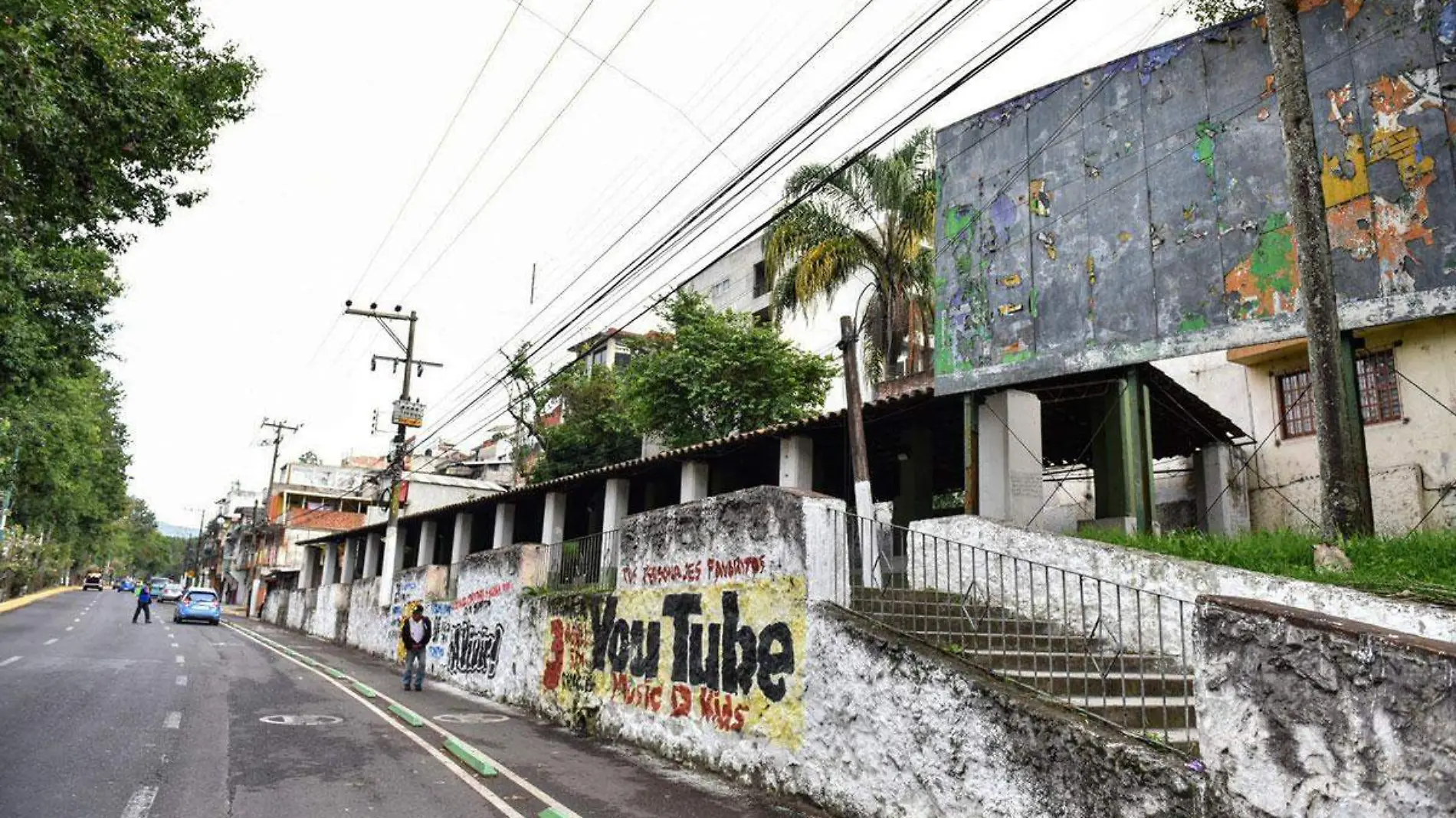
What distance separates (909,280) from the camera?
796 inches

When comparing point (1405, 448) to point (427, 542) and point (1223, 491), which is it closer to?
point (1223, 491)

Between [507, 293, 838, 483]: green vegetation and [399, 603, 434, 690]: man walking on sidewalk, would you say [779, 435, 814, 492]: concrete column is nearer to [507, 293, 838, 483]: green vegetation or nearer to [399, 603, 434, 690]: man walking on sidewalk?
[399, 603, 434, 690]: man walking on sidewalk

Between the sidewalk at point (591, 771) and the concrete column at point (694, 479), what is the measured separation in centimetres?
535

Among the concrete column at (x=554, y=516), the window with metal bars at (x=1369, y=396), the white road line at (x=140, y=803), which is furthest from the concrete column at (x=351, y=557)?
the window with metal bars at (x=1369, y=396)

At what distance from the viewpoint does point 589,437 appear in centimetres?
3147

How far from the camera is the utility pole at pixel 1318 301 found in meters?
8.03

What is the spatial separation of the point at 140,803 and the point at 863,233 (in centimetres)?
1646

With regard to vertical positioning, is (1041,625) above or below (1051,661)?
above

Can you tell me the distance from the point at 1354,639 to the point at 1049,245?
32.6 feet

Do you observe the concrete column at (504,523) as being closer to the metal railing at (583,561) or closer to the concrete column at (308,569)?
the metal railing at (583,561)

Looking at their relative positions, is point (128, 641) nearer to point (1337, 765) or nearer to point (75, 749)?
point (75, 749)

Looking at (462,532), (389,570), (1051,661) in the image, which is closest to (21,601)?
(389,570)

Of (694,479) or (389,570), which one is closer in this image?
(694,479)

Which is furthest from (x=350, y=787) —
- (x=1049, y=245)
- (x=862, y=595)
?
(x=1049, y=245)
